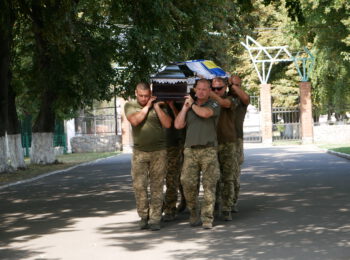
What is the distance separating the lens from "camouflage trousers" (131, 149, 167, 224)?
437 inches

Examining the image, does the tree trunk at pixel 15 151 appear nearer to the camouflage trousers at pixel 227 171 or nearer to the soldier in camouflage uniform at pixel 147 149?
the camouflage trousers at pixel 227 171

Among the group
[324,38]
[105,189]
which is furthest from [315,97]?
[105,189]

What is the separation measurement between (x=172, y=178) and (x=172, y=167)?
0.16m

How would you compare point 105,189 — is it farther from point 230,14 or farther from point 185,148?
point 230,14

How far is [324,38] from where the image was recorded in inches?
1304

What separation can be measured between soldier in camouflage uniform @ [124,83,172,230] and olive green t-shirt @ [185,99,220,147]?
0.30 metres

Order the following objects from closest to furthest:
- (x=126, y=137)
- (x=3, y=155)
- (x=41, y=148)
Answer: (x=3, y=155) → (x=41, y=148) → (x=126, y=137)

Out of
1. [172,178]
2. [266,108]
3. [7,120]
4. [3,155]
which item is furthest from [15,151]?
[266,108]

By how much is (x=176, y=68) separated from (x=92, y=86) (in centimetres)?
1503

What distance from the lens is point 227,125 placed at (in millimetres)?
11758

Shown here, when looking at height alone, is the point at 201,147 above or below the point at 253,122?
below

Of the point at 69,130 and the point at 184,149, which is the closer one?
the point at 184,149

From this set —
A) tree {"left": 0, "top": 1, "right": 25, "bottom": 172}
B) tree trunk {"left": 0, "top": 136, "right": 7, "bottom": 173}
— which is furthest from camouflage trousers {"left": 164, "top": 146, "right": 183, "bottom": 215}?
tree trunk {"left": 0, "top": 136, "right": 7, "bottom": 173}

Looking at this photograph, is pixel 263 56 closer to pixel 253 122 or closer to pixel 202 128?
pixel 253 122
